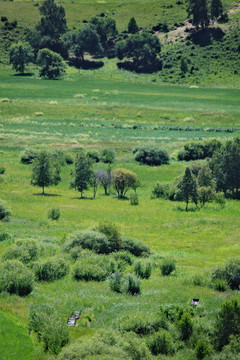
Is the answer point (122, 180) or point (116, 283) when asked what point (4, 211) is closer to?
point (122, 180)

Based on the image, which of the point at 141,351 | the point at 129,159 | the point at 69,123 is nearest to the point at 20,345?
the point at 141,351

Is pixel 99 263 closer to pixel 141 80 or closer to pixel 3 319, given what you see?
pixel 3 319

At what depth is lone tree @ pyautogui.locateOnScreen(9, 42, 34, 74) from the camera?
18538cm

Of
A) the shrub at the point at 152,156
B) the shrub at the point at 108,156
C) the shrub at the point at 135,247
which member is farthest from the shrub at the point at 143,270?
the shrub at the point at 152,156

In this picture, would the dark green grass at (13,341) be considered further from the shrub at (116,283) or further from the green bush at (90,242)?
the green bush at (90,242)

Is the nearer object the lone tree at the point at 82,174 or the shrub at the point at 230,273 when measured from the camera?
the shrub at the point at 230,273

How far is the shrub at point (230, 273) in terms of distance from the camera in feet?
115

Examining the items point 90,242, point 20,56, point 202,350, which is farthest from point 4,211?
point 20,56

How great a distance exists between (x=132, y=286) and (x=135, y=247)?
1096 centimetres

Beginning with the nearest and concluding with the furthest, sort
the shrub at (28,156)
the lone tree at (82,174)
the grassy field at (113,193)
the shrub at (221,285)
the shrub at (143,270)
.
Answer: the grassy field at (113,193) < the shrub at (221,285) < the shrub at (143,270) < the lone tree at (82,174) < the shrub at (28,156)

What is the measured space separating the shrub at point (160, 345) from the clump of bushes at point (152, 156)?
68.8 m

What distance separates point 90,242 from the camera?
40.5m

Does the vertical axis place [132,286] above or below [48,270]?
below

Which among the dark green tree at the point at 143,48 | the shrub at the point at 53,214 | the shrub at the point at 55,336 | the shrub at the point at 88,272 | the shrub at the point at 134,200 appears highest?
the dark green tree at the point at 143,48
